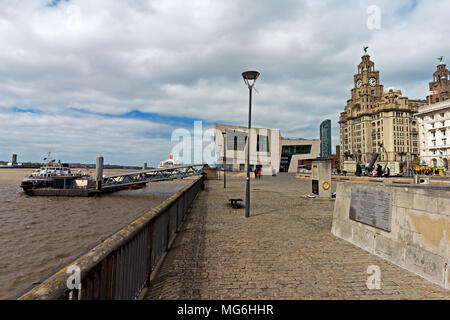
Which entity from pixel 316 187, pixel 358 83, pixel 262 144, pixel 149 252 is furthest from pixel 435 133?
pixel 149 252

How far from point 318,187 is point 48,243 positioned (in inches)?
582

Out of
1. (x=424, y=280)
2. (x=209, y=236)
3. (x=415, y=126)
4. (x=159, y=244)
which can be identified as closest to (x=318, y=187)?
(x=209, y=236)

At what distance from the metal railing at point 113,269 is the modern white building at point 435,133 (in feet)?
265

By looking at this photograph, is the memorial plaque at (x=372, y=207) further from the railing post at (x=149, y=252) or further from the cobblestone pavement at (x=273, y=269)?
the railing post at (x=149, y=252)

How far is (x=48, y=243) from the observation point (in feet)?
37.9

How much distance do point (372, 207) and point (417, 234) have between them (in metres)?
1.29

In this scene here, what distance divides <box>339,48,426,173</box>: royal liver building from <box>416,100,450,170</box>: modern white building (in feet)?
78.1

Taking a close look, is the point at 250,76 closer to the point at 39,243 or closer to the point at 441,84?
the point at 39,243

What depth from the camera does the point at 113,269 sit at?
2.82 metres

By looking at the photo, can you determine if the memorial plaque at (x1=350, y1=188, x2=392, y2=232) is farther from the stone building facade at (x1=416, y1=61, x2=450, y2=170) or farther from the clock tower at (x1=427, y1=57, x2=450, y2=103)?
the clock tower at (x1=427, y1=57, x2=450, y2=103)

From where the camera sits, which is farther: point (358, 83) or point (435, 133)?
point (358, 83)

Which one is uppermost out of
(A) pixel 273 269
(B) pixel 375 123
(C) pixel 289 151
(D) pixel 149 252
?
(B) pixel 375 123

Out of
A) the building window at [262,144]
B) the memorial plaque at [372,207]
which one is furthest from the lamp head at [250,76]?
the building window at [262,144]
